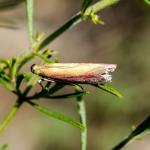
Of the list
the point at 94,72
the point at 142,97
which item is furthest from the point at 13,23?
the point at 142,97

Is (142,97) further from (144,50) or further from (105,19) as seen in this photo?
(105,19)

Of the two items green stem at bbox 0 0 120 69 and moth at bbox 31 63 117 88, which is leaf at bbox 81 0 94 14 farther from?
moth at bbox 31 63 117 88

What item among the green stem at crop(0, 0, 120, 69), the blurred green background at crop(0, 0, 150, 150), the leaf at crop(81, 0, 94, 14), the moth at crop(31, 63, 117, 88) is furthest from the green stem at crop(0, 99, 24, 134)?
the blurred green background at crop(0, 0, 150, 150)

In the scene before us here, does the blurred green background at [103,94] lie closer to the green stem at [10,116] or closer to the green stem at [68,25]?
the green stem at [68,25]

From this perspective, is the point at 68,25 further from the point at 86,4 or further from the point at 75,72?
the point at 75,72

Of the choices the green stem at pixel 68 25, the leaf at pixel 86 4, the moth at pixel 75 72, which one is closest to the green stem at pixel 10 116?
the green stem at pixel 68 25

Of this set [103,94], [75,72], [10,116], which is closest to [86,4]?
[75,72]
